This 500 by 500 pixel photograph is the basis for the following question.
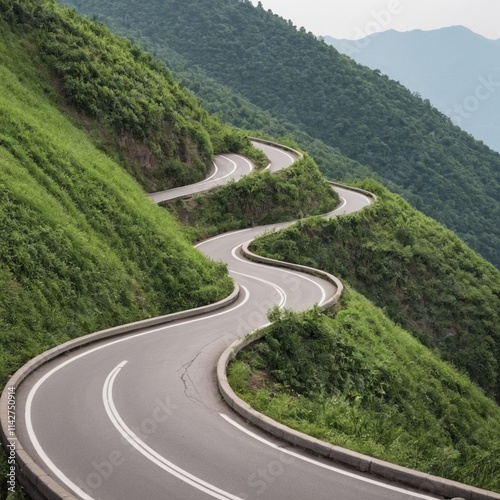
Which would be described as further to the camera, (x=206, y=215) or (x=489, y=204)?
(x=489, y=204)

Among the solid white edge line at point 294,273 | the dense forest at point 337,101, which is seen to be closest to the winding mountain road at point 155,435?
the solid white edge line at point 294,273

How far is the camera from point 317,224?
35.2m

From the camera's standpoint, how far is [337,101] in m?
92.2

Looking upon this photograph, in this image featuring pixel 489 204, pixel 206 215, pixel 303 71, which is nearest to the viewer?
pixel 206 215

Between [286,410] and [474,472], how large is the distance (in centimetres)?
344

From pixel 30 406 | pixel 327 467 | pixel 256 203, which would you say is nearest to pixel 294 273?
pixel 256 203

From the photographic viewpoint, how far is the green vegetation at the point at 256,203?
3403 centimetres

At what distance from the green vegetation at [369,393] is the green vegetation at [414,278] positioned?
26.5 ft

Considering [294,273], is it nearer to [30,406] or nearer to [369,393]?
[369,393]

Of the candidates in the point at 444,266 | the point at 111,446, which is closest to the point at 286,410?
the point at 111,446

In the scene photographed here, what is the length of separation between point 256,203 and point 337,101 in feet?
192

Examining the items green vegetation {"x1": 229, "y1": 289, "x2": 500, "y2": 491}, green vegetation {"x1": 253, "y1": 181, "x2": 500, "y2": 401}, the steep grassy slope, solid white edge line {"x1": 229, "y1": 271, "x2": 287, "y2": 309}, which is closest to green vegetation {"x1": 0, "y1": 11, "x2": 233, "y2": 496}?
the steep grassy slope

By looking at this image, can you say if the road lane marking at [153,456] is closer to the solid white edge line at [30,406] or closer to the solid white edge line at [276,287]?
the solid white edge line at [30,406]

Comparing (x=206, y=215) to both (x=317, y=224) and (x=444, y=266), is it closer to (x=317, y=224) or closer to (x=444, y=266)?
(x=317, y=224)
